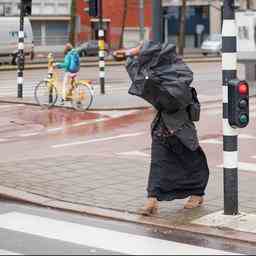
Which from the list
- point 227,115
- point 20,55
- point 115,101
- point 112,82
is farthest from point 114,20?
point 227,115

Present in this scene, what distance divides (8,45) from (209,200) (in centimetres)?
3770

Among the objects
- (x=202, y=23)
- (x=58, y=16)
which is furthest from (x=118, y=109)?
(x=202, y=23)

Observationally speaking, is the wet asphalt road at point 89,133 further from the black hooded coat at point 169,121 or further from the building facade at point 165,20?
the building facade at point 165,20

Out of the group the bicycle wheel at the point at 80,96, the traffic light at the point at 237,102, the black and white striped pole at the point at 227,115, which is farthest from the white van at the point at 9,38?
the traffic light at the point at 237,102

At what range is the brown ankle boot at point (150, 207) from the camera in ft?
26.2

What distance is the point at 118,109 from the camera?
19766 millimetres

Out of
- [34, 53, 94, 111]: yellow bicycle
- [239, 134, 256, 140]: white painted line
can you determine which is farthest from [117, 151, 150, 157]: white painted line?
[34, 53, 94, 111]: yellow bicycle

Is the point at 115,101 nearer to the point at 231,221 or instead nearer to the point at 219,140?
the point at 219,140

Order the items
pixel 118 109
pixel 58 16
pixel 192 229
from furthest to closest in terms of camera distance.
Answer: pixel 58 16
pixel 118 109
pixel 192 229

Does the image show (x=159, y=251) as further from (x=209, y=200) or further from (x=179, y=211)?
(x=209, y=200)

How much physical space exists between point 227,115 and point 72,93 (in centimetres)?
1231

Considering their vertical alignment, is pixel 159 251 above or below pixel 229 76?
below

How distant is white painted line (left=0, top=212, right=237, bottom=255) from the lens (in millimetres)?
6676

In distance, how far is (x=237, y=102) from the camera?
7.64 m
